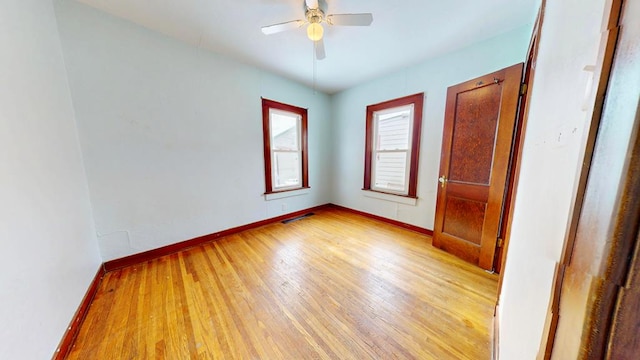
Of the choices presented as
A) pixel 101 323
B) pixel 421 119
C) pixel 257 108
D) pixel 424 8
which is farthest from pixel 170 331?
pixel 421 119

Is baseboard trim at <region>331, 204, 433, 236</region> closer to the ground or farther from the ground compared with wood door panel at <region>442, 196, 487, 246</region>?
closer to the ground

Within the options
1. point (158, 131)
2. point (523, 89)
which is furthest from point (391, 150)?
point (158, 131)

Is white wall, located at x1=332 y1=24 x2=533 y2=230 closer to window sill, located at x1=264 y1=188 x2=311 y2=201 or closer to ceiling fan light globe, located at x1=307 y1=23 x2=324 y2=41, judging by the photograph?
window sill, located at x1=264 y1=188 x2=311 y2=201

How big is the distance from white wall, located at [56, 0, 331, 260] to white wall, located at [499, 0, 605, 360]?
283 cm

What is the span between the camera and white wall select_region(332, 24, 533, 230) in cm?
213

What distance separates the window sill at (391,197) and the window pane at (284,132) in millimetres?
1523

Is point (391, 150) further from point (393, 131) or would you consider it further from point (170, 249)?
point (170, 249)

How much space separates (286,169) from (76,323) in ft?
8.67

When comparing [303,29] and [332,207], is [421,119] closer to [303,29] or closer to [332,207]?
[303,29]

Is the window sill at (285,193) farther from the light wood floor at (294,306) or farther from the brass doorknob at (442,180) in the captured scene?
the brass doorknob at (442,180)

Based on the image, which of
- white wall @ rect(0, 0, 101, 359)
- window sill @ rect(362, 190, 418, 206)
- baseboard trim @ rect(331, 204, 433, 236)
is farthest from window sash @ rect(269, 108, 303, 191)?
white wall @ rect(0, 0, 101, 359)

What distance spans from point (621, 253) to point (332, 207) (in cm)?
397

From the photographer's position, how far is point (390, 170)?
323 cm

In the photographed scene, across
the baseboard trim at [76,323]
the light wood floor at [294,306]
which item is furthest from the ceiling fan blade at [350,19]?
the baseboard trim at [76,323]
